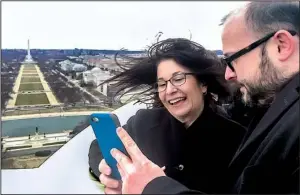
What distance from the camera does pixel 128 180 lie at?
2.50ft

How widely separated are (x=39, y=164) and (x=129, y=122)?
1.13ft

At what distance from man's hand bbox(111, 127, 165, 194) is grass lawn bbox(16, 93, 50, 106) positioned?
1.17ft

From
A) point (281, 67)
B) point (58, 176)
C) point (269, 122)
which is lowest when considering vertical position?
point (58, 176)

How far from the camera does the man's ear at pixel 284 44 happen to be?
2.92ft

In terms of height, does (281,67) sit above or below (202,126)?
above

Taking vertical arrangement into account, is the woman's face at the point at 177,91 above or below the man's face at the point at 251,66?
below

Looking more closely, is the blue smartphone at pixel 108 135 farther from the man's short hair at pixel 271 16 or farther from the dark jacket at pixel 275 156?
the man's short hair at pixel 271 16

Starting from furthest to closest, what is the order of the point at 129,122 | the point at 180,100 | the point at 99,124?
the point at 180,100 → the point at 129,122 → the point at 99,124

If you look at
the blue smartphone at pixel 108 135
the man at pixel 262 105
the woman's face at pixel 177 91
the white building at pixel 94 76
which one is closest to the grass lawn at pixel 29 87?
the white building at pixel 94 76

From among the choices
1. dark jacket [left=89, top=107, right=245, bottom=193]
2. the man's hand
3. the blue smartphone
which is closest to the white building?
dark jacket [left=89, top=107, right=245, bottom=193]

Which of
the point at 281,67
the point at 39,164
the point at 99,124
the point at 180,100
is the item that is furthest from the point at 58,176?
the point at 281,67

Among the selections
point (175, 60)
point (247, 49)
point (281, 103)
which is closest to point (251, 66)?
point (247, 49)

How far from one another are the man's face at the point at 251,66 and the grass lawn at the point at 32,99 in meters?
0.55

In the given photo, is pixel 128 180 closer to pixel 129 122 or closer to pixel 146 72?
pixel 129 122
